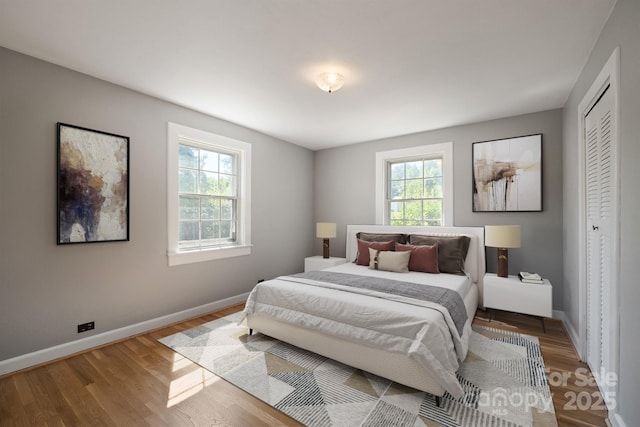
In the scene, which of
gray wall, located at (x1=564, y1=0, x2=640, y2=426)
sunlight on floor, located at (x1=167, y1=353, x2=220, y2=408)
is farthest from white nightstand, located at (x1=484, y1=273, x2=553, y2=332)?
sunlight on floor, located at (x1=167, y1=353, x2=220, y2=408)

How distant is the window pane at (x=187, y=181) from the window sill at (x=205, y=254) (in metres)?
0.79

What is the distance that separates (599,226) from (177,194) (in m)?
4.01

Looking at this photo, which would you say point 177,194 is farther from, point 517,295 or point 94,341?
point 517,295

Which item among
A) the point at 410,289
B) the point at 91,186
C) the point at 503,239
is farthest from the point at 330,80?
the point at 503,239

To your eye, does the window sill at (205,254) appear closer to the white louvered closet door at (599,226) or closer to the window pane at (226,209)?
the window pane at (226,209)

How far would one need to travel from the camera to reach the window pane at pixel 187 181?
346cm

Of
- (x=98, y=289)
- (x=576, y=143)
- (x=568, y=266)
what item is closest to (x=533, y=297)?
(x=568, y=266)

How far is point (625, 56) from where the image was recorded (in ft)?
5.13

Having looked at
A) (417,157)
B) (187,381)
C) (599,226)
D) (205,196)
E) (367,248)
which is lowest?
(187,381)

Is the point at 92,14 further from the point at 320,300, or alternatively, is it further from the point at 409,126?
the point at 409,126

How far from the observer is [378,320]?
207 centimetres

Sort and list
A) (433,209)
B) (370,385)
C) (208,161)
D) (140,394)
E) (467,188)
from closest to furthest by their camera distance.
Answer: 1. (140,394)
2. (370,385)
3. (208,161)
4. (467,188)
5. (433,209)

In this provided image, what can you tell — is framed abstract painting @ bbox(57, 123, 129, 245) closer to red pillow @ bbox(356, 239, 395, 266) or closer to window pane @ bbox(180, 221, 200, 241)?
window pane @ bbox(180, 221, 200, 241)

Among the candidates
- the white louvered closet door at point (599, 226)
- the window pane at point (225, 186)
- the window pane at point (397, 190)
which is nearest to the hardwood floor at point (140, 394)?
the white louvered closet door at point (599, 226)
